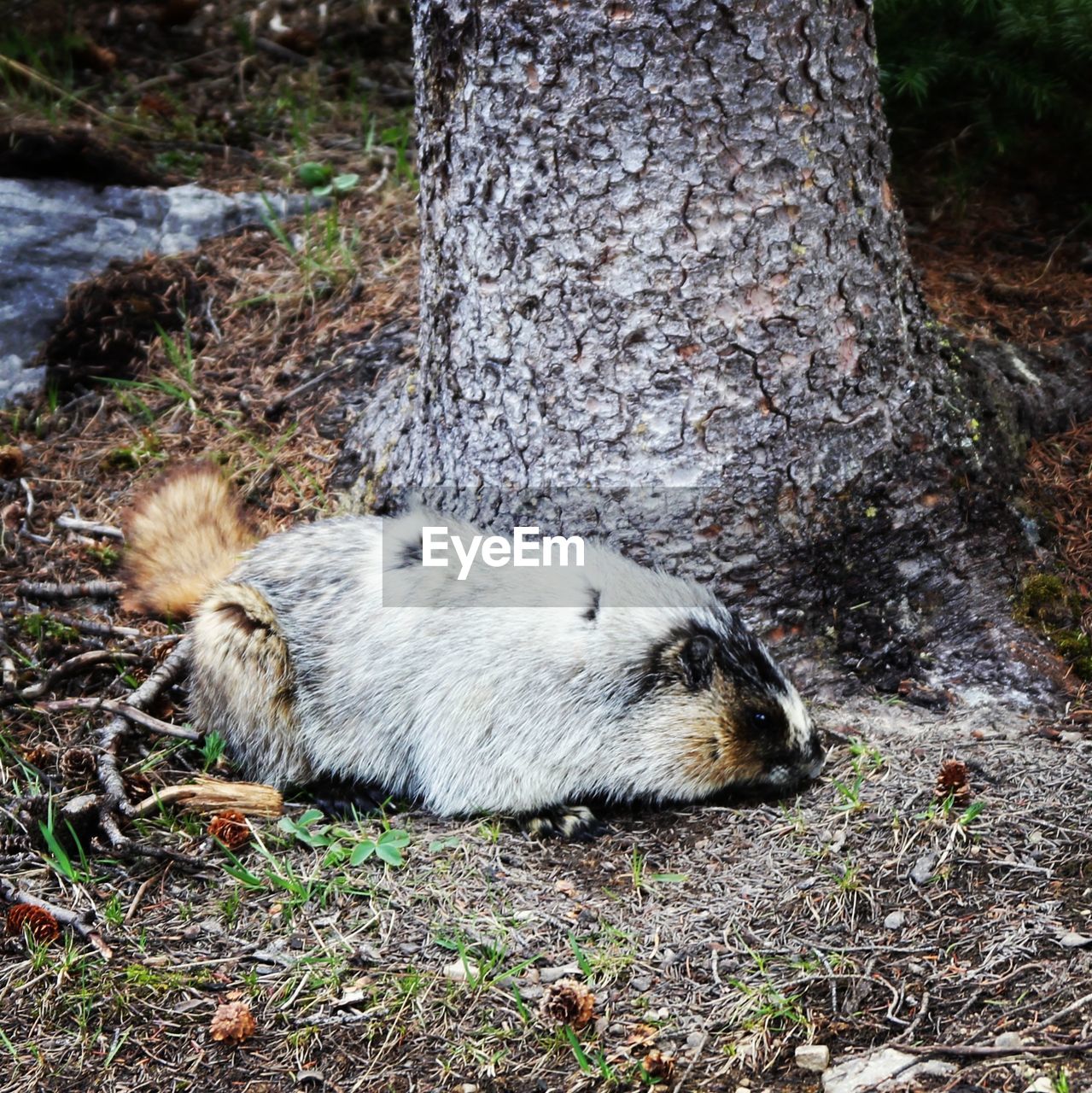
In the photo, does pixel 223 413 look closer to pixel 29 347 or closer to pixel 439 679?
pixel 29 347

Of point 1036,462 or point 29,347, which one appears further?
point 29,347

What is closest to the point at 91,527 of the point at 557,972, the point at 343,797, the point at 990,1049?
the point at 343,797

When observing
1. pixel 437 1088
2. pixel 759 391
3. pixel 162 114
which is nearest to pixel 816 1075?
pixel 437 1088

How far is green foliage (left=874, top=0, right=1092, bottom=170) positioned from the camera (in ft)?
16.1

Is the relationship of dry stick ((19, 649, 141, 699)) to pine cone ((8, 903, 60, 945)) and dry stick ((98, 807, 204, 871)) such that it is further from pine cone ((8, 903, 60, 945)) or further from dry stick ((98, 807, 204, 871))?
pine cone ((8, 903, 60, 945))

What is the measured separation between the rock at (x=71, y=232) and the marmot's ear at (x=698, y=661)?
363 cm

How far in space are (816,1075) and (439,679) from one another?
1.74 metres

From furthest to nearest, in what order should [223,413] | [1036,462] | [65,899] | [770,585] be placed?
[223,413], [1036,462], [770,585], [65,899]

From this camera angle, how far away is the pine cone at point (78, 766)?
156 inches

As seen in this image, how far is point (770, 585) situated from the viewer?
13.5ft

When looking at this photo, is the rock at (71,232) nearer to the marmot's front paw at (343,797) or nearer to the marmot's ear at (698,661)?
the marmot's front paw at (343,797)

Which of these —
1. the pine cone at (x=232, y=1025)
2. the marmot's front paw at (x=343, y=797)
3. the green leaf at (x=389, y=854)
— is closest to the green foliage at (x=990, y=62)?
the marmot's front paw at (x=343, y=797)

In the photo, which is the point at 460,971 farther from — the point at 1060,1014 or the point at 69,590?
the point at 69,590

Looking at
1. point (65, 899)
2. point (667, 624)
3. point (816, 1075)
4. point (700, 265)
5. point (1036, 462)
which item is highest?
point (700, 265)
